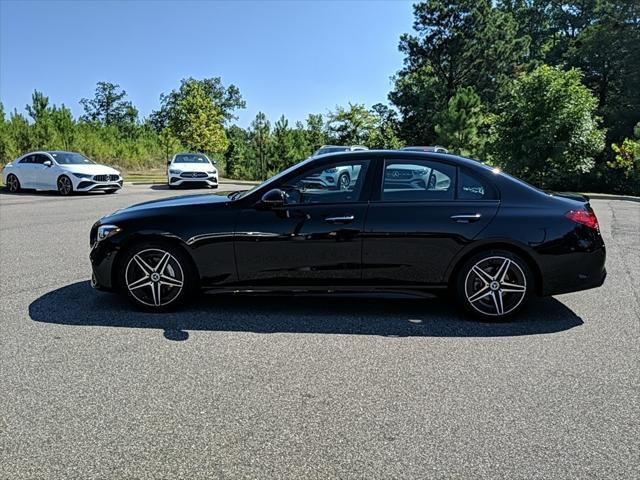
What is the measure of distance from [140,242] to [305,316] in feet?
5.53

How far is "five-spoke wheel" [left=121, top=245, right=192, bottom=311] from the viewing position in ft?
16.1

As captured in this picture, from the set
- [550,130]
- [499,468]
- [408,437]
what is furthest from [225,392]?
[550,130]

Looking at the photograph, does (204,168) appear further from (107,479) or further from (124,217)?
(107,479)

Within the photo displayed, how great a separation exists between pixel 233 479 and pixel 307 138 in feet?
136

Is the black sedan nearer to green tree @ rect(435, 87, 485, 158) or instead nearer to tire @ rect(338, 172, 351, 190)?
tire @ rect(338, 172, 351, 190)

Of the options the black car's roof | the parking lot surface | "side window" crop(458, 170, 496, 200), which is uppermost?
the black car's roof

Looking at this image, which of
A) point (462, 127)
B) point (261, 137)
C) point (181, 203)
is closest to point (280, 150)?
point (261, 137)

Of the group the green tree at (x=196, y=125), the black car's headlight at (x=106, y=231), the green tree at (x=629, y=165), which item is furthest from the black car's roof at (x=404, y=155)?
the green tree at (x=196, y=125)

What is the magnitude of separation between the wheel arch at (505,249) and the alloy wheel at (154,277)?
248cm

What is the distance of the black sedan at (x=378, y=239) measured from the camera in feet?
15.5

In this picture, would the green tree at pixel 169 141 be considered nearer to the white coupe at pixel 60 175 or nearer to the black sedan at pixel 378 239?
the white coupe at pixel 60 175

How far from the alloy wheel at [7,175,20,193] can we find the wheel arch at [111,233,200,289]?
17.4 metres

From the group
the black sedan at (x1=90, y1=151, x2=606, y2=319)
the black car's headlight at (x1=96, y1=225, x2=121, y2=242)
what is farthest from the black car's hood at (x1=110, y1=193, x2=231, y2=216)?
the black car's headlight at (x1=96, y1=225, x2=121, y2=242)

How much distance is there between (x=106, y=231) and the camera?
4.99 m
